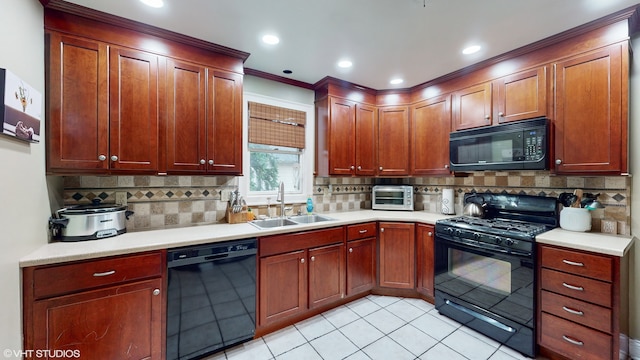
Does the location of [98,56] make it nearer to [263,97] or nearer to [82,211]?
[82,211]

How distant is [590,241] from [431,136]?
1686mm

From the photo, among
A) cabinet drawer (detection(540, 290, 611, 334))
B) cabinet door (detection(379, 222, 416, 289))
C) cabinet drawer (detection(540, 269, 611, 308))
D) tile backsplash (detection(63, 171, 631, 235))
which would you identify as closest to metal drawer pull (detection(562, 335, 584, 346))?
cabinet drawer (detection(540, 290, 611, 334))

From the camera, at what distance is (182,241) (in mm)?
1802

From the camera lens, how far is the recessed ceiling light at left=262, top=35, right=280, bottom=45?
6.91 feet

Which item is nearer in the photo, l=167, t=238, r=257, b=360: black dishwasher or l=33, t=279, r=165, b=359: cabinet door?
l=33, t=279, r=165, b=359: cabinet door

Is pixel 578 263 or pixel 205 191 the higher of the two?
pixel 205 191

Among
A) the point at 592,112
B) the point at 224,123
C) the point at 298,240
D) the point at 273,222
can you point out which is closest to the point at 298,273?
the point at 298,240

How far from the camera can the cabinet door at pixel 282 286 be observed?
2.17m

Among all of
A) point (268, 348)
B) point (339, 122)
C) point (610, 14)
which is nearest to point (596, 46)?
point (610, 14)

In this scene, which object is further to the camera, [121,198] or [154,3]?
[121,198]

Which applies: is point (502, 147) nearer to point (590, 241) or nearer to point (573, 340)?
point (590, 241)

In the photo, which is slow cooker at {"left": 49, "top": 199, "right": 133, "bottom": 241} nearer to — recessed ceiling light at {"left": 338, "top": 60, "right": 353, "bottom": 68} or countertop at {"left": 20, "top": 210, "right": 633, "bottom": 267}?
countertop at {"left": 20, "top": 210, "right": 633, "bottom": 267}

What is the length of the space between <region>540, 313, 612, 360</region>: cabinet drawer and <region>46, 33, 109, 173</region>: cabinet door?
3.48 metres

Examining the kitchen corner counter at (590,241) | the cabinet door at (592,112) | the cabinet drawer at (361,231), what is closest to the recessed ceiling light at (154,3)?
the cabinet drawer at (361,231)
